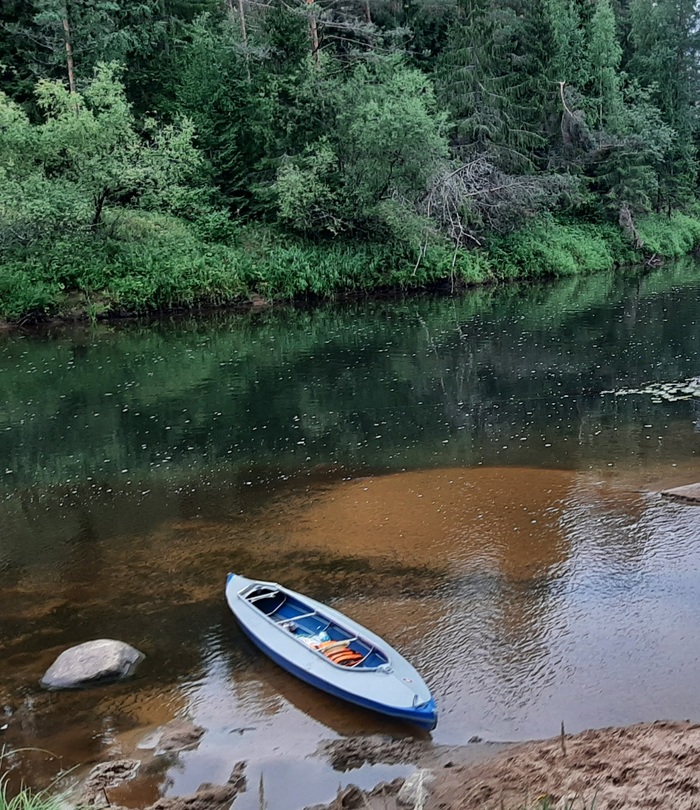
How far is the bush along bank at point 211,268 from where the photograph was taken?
1049 inches

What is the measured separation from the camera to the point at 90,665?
6.87 meters

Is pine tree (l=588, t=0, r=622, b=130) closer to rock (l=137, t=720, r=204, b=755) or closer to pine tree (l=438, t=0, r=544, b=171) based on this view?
pine tree (l=438, t=0, r=544, b=171)

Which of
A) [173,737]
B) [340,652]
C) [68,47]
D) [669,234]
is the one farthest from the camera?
[669,234]

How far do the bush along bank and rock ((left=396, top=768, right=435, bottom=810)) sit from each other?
→ 24.1 m

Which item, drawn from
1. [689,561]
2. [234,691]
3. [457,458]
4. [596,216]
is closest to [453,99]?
[596,216]

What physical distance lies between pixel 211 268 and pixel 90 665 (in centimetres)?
2335

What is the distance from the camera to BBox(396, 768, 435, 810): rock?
4930 mm

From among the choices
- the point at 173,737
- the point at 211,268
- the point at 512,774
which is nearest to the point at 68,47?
the point at 211,268

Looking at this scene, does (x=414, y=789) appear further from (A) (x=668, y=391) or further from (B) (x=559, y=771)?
(A) (x=668, y=391)

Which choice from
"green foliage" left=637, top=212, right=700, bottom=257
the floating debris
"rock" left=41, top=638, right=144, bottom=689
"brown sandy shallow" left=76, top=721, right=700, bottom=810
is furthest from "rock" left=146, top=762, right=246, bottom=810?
"green foliage" left=637, top=212, right=700, bottom=257

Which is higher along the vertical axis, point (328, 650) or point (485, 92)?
point (485, 92)

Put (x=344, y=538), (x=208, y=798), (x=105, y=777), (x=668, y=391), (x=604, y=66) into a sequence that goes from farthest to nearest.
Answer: (x=604, y=66) < (x=668, y=391) < (x=344, y=538) < (x=105, y=777) < (x=208, y=798)

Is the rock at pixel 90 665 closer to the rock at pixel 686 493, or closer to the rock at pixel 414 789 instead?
the rock at pixel 414 789

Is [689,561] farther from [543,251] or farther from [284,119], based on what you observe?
[543,251]
